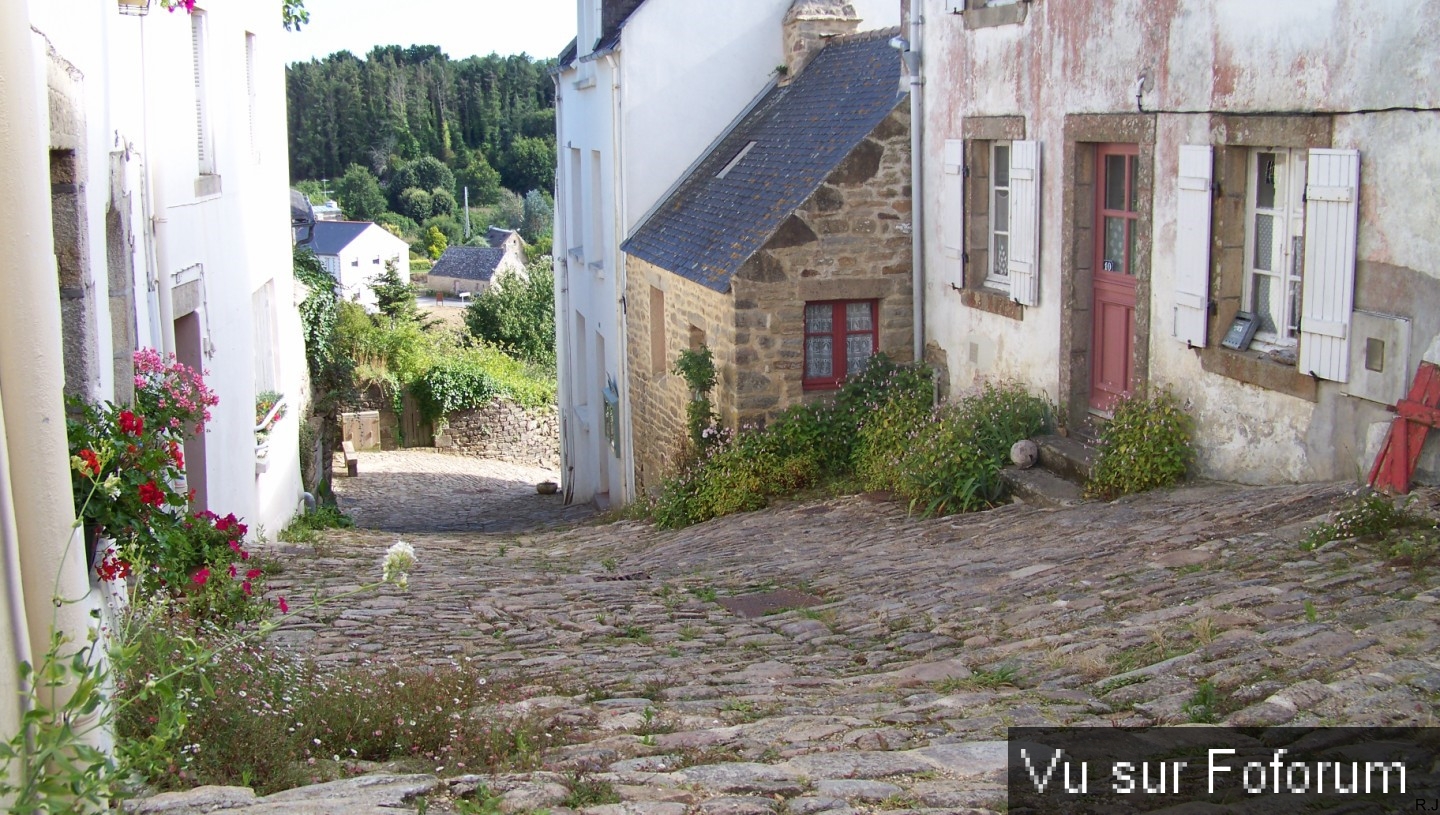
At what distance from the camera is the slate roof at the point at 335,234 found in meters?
62.3

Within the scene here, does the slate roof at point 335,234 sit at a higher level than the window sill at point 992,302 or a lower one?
higher

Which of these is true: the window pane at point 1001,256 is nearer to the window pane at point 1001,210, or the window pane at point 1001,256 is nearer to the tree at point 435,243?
the window pane at point 1001,210

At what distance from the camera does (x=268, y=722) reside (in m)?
4.13

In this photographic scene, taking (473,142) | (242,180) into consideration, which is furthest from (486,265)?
(242,180)

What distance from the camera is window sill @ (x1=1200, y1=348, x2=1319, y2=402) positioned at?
287 inches

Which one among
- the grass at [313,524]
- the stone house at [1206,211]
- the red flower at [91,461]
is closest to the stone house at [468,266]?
the grass at [313,524]

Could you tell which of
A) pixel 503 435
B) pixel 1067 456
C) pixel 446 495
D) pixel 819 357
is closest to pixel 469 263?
pixel 503 435

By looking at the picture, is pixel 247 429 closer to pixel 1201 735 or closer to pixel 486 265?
pixel 1201 735

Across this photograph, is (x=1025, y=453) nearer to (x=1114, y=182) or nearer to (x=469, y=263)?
(x=1114, y=182)

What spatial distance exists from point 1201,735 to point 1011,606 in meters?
2.22

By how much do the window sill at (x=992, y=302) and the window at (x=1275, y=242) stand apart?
2558mm

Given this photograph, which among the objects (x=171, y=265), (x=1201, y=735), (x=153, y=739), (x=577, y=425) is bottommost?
(x=577, y=425)

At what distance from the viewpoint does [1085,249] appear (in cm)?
950

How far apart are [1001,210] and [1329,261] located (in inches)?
162
